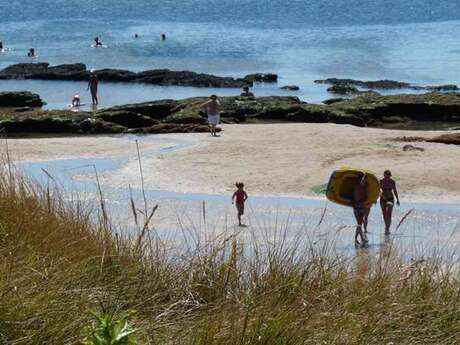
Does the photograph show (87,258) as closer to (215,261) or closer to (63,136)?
(215,261)

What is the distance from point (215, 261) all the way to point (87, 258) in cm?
88

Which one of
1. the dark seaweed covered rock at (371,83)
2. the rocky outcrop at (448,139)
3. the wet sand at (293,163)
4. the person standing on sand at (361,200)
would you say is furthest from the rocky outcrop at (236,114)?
the person standing on sand at (361,200)

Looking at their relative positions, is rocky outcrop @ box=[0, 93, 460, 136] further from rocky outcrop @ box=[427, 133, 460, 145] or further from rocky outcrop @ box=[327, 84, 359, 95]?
rocky outcrop @ box=[327, 84, 359, 95]

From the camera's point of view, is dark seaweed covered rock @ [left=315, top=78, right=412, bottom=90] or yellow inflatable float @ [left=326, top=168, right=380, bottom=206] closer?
yellow inflatable float @ [left=326, top=168, right=380, bottom=206]

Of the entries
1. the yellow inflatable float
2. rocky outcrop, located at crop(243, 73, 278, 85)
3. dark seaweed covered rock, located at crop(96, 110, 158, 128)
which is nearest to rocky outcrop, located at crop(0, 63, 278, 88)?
rocky outcrop, located at crop(243, 73, 278, 85)

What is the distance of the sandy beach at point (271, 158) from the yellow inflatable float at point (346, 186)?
283 centimetres

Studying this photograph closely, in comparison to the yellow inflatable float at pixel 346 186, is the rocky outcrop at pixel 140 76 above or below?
above

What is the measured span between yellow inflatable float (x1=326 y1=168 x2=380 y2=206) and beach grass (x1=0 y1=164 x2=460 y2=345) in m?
8.09

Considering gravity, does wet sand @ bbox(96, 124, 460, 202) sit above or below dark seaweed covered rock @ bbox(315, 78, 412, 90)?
below

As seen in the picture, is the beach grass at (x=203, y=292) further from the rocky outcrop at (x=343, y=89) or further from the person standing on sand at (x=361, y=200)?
the rocky outcrop at (x=343, y=89)

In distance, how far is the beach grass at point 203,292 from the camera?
16.4 feet

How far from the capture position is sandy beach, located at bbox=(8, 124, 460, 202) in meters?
19.4

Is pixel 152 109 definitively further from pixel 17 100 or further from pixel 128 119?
pixel 17 100

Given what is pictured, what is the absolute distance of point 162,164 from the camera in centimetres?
2197
